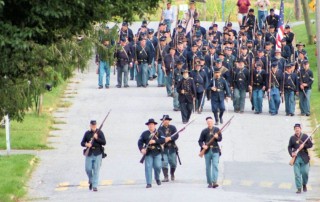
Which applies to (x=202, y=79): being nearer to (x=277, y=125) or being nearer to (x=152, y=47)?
(x=277, y=125)

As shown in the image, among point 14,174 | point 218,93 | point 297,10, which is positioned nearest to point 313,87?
point 218,93

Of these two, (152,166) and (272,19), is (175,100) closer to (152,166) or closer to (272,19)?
(152,166)

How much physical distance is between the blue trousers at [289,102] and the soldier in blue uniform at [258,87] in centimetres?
82

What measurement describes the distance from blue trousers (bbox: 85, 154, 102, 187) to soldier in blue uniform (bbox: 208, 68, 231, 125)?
31.1 feet

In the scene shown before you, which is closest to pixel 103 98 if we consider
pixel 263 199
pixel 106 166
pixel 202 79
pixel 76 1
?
pixel 202 79

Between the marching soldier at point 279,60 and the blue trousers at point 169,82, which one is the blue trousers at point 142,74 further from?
the marching soldier at point 279,60

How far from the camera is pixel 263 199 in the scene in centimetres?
2967

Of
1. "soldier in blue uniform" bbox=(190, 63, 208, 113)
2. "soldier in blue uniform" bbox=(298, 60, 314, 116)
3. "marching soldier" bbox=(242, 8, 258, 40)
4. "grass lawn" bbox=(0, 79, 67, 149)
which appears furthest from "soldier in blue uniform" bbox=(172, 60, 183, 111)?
"marching soldier" bbox=(242, 8, 258, 40)

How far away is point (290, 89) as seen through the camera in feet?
137

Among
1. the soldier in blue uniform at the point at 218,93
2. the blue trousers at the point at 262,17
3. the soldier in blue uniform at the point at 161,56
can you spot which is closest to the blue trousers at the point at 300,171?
the soldier in blue uniform at the point at 218,93

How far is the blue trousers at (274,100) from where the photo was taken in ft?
138

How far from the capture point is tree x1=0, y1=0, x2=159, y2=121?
21969mm

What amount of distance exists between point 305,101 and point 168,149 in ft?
36.6

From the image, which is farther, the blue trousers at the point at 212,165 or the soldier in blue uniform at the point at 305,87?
the soldier in blue uniform at the point at 305,87
